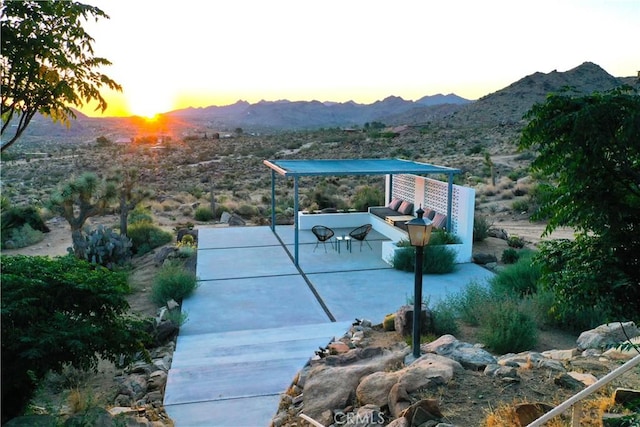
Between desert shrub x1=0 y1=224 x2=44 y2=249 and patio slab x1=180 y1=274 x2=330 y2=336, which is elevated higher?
patio slab x1=180 y1=274 x2=330 y2=336

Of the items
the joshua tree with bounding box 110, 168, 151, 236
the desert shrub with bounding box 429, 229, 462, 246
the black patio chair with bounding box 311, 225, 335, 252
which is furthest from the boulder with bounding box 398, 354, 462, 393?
the joshua tree with bounding box 110, 168, 151, 236

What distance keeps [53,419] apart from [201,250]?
10.1 meters

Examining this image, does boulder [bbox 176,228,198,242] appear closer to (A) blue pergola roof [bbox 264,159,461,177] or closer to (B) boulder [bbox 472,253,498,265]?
(A) blue pergola roof [bbox 264,159,461,177]

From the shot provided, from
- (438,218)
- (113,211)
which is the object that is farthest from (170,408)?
(113,211)

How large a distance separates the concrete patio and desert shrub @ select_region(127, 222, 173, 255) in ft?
4.23

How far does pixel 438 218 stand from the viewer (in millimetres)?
14703

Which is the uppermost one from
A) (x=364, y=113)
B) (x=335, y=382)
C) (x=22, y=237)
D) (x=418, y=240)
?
(x=364, y=113)

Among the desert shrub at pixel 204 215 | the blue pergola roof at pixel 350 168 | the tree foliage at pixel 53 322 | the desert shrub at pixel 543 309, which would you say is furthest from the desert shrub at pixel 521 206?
the tree foliage at pixel 53 322

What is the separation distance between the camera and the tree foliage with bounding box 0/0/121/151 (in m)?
4.98

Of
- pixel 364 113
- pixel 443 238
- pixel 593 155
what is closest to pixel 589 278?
pixel 593 155

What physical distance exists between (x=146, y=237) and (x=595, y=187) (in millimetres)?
14550

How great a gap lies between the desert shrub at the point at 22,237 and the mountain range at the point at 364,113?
60873mm

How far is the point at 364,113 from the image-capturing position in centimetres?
16962

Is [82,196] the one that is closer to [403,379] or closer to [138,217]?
[138,217]
